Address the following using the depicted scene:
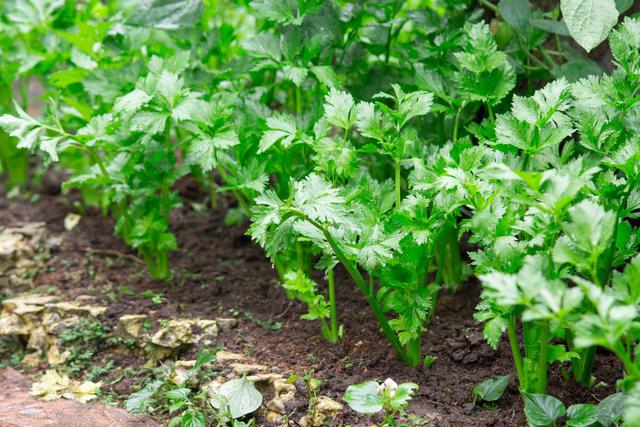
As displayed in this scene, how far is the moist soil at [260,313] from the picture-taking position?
1.86 meters

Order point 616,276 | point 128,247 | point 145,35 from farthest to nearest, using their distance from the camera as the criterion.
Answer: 1. point 128,247
2. point 145,35
3. point 616,276

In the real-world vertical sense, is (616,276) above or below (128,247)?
above

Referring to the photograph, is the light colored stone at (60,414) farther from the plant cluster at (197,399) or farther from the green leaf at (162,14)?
the green leaf at (162,14)

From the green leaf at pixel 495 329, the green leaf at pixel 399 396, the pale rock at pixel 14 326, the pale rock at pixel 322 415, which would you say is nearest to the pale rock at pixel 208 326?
the pale rock at pixel 322 415

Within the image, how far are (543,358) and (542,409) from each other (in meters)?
0.11

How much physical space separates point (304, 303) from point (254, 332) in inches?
8.3

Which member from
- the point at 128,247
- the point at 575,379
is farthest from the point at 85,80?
the point at 575,379

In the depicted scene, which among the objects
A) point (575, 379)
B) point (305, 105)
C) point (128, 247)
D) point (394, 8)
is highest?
point (394, 8)

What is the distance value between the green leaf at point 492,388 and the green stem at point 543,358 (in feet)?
0.35

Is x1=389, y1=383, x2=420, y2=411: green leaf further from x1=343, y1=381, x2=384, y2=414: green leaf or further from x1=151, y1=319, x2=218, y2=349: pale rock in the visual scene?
x1=151, y1=319, x2=218, y2=349: pale rock

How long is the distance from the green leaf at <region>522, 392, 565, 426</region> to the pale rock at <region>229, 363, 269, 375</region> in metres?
0.68

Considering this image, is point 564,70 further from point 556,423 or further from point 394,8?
point 556,423

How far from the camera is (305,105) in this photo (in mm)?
2650

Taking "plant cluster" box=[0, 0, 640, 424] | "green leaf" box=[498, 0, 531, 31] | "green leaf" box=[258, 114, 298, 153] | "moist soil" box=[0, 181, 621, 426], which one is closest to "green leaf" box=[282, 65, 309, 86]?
"plant cluster" box=[0, 0, 640, 424]
